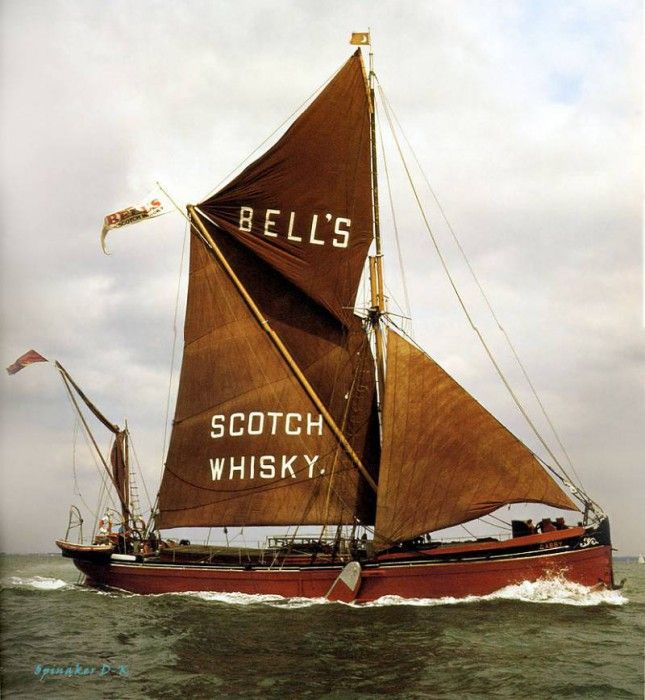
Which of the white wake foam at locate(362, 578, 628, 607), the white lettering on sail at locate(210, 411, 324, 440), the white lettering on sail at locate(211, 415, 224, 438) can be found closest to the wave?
the white wake foam at locate(362, 578, 628, 607)

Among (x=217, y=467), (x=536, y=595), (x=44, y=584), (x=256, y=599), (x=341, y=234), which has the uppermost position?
(x=341, y=234)

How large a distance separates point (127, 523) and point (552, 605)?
22.1 m

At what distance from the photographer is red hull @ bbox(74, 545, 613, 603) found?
26.2 metres

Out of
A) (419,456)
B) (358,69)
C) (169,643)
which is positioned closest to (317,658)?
(169,643)

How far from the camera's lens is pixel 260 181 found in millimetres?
33625

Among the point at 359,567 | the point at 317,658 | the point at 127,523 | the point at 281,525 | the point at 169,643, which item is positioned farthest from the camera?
the point at 127,523

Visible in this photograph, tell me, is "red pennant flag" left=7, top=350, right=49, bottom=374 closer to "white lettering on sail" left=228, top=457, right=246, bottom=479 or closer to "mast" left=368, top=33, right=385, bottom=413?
"white lettering on sail" left=228, top=457, right=246, bottom=479

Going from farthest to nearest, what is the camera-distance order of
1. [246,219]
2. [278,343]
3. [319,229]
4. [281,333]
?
[246,219] → [281,333] → [319,229] → [278,343]

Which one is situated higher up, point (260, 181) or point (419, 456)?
point (260, 181)

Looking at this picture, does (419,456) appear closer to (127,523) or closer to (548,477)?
(548,477)

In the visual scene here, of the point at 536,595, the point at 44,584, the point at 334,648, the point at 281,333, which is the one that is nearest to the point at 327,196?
the point at 281,333

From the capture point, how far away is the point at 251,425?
3212cm

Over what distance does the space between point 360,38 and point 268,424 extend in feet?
62.2

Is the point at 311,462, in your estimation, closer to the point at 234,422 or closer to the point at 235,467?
the point at 235,467
